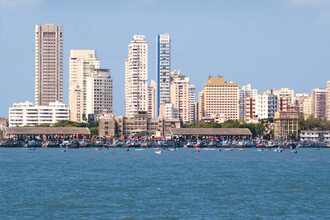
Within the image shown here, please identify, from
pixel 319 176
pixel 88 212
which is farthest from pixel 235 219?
pixel 319 176

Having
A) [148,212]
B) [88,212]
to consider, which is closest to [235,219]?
[148,212]

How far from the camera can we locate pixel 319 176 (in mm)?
91000

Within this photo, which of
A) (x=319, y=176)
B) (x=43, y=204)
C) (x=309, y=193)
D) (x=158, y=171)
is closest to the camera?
(x=43, y=204)

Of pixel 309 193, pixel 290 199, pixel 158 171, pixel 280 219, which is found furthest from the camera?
pixel 158 171

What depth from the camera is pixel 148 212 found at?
56844mm

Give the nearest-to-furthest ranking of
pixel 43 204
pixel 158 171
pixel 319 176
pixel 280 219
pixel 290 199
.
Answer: pixel 280 219 → pixel 43 204 → pixel 290 199 → pixel 319 176 → pixel 158 171

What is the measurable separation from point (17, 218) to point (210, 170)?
1932 inches

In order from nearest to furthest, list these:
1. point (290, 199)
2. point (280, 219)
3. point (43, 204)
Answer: point (280, 219) → point (43, 204) → point (290, 199)

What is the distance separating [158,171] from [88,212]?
135 feet

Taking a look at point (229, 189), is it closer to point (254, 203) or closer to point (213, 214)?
point (254, 203)

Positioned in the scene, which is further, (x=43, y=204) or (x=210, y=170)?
(x=210, y=170)

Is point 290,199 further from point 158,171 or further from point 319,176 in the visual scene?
point 158,171

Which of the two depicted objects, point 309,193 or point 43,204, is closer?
point 43,204

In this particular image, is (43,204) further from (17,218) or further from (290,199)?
(290,199)
